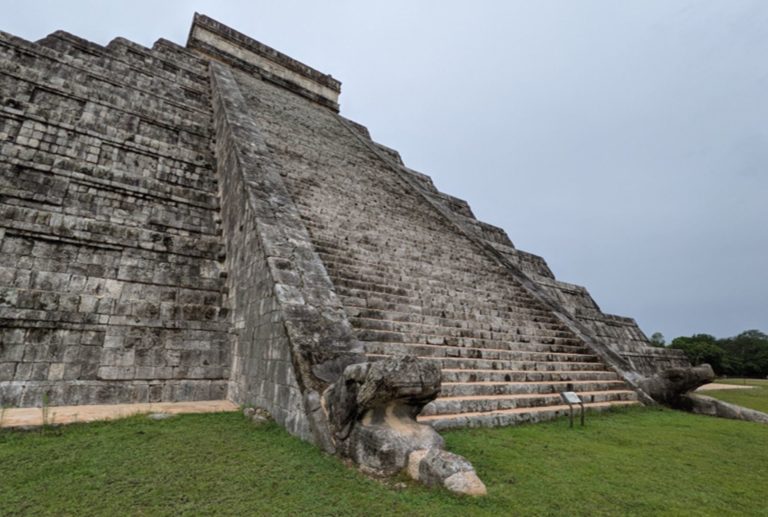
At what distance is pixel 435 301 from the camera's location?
749 cm

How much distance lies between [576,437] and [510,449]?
124cm

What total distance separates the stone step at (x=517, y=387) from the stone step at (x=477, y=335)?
2.92 feet

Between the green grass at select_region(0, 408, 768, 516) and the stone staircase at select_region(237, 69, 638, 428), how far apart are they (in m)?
1.09

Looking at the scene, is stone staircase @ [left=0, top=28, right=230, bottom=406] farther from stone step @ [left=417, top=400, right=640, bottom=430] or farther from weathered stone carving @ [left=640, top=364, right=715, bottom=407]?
weathered stone carving @ [left=640, top=364, right=715, bottom=407]

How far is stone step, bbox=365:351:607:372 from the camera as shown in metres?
5.89

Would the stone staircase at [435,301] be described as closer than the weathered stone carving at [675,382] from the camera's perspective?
Yes

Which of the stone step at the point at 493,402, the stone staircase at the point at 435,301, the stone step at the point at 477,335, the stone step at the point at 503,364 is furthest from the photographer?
the stone step at the point at 477,335

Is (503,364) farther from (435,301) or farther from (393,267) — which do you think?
(393,267)

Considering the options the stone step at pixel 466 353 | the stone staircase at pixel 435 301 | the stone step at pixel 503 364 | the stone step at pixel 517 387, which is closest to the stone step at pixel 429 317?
the stone staircase at pixel 435 301

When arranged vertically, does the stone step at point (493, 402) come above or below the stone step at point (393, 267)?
below

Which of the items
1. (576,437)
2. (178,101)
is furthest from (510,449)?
(178,101)

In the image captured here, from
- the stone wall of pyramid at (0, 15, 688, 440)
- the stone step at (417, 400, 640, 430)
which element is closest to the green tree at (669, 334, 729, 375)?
the stone wall of pyramid at (0, 15, 688, 440)

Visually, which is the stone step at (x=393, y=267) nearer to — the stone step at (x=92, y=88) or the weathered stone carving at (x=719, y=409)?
the weathered stone carving at (x=719, y=409)

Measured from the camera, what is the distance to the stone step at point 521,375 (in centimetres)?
573
